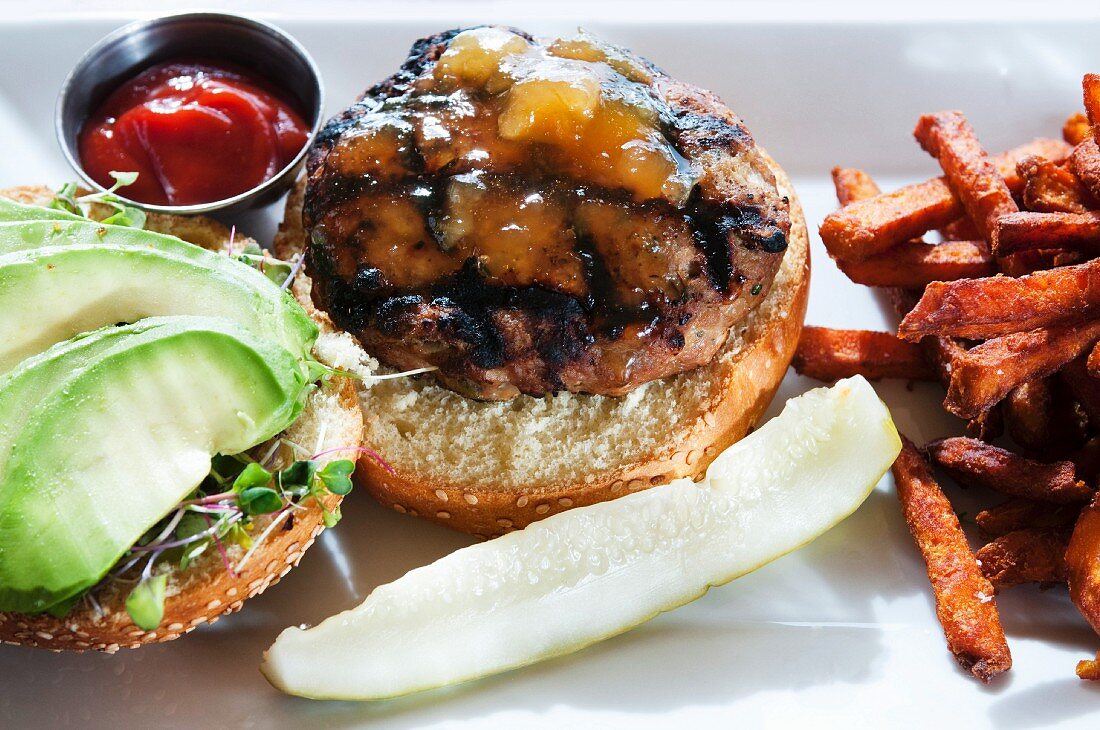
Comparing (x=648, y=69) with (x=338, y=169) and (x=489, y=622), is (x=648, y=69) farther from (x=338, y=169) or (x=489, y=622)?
(x=489, y=622)

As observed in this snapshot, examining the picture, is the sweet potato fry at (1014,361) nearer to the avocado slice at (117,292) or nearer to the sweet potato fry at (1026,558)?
the sweet potato fry at (1026,558)

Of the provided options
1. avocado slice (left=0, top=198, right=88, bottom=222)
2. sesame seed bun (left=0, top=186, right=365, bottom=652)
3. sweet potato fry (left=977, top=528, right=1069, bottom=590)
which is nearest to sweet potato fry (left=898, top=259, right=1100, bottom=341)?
sweet potato fry (left=977, top=528, right=1069, bottom=590)

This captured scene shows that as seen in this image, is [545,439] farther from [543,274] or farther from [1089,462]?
[1089,462]

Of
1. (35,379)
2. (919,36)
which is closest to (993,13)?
(919,36)

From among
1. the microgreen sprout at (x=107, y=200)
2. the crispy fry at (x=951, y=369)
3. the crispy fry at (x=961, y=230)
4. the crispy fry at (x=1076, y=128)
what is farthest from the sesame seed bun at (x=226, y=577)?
the crispy fry at (x=1076, y=128)

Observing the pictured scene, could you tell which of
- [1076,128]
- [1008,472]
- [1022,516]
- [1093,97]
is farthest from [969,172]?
[1022,516]

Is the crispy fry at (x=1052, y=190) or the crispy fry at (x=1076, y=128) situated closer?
the crispy fry at (x=1052, y=190)

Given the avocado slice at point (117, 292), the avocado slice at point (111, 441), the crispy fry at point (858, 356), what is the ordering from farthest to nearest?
the crispy fry at point (858, 356) → the avocado slice at point (117, 292) → the avocado slice at point (111, 441)

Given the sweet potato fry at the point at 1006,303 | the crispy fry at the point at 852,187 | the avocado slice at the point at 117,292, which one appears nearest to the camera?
the avocado slice at the point at 117,292
